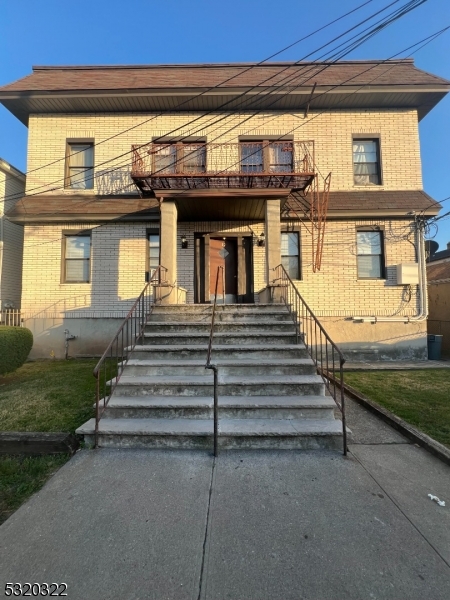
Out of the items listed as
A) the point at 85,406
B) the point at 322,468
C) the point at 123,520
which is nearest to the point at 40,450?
the point at 85,406

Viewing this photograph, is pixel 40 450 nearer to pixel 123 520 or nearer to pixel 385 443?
pixel 123 520

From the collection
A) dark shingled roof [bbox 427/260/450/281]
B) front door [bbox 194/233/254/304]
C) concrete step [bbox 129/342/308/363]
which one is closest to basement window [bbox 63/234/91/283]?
front door [bbox 194/233/254/304]

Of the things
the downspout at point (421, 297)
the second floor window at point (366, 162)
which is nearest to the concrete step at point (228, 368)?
the downspout at point (421, 297)

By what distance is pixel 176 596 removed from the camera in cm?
185

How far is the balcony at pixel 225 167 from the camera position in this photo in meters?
7.95

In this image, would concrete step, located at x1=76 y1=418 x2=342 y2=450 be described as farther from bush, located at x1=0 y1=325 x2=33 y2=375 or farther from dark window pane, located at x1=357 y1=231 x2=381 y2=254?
dark window pane, located at x1=357 y1=231 x2=381 y2=254

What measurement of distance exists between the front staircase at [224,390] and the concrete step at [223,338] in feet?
0.06

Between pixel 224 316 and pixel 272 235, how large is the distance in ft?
10.0

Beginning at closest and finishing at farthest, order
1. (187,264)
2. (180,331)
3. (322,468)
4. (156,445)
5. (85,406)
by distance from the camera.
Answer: (322,468) → (156,445) → (85,406) → (180,331) → (187,264)

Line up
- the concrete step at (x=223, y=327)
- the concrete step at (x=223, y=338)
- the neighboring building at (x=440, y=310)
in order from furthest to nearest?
the neighboring building at (x=440, y=310) → the concrete step at (x=223, y=327) → the concrete step at (x=223, y=338)

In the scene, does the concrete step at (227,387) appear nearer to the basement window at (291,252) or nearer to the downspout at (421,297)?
the basement window at (291,252)

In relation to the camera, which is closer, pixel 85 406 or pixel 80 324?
pixel 85 406

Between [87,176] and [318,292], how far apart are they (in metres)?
8.39

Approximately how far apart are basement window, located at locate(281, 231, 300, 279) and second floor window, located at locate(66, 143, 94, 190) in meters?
6.52
